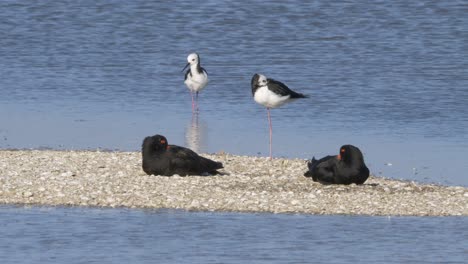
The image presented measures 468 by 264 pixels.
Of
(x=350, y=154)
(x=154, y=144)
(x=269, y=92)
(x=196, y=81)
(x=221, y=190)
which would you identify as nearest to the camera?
(x=221, y=190)

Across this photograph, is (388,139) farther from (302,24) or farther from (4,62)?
(302,24)

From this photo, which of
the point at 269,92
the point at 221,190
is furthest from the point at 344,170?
the point at 269,92

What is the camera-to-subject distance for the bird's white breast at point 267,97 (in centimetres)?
2419

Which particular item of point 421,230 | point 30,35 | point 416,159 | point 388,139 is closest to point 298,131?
point 388,139

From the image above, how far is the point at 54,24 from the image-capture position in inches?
1623

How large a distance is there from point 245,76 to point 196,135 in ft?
23.4

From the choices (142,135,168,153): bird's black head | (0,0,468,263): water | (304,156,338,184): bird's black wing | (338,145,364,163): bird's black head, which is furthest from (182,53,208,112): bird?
(338,145,364,163): bird's black head

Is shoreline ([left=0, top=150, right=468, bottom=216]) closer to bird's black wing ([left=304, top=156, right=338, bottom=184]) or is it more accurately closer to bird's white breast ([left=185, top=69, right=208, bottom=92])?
bird's black wing ([left=304, top=156, right=338, bottom=184])

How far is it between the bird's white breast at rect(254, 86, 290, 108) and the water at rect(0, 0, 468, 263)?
682 mm

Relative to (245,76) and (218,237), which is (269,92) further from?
(245,76)

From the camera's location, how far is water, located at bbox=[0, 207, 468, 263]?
1605 centimetres

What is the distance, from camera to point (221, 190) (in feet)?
64.2

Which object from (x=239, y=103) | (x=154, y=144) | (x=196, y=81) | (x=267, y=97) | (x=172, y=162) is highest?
(x=267, y=97)

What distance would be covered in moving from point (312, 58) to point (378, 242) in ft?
61.0
